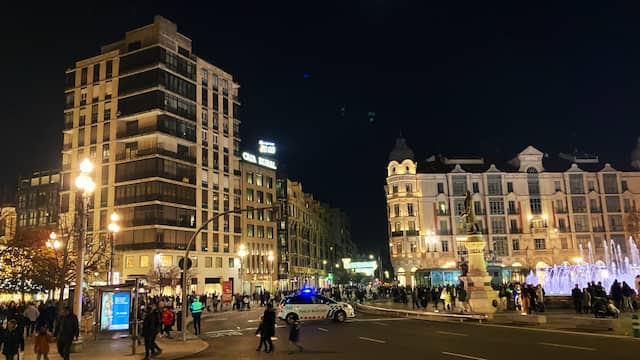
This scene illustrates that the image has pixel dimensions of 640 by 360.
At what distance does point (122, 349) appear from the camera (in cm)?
2081

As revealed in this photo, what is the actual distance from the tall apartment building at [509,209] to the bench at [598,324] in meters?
57.5

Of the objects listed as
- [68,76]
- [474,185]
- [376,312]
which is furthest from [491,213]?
[68,76]

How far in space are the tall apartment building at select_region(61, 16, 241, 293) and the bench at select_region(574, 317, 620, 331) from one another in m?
55.8

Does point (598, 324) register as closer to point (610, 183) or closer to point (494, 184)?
point (494, 184)

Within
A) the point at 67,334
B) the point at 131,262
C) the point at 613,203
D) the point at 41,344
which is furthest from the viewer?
the point at 613,203

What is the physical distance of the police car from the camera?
31.6 m

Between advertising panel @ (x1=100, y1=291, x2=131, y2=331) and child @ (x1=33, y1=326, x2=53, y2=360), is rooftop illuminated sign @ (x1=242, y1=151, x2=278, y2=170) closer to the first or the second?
advertising panel @ (x1=100, y1=291, x2=131, y2=331)

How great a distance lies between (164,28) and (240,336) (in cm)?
5959

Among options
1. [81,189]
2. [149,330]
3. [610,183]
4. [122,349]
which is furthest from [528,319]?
[610,183]

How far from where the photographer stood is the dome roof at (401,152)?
280 ft

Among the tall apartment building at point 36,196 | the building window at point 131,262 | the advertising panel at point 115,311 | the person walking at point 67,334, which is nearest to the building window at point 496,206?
the building window at point 131,262

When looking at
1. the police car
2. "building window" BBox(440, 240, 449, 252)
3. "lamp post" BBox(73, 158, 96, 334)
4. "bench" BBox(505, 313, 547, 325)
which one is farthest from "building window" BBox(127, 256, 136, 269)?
"bench" BBox(505, 313, 547, 325)

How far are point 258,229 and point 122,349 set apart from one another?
2764 inches

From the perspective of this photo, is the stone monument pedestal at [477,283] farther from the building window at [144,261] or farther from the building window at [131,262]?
the building window at [131,262]
